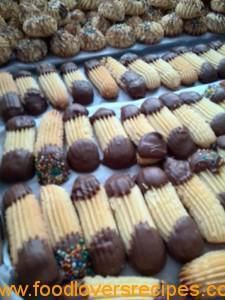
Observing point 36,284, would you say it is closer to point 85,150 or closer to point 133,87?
point 85,150

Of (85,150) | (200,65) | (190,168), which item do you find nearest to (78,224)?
(85,150)

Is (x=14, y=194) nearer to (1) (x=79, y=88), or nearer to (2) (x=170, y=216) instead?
(2) (x=170, y=216)

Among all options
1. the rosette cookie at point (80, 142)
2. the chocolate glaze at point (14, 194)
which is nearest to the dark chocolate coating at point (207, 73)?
the rosette cookie at point (80, 142)

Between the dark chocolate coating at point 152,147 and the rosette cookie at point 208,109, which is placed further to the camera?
the rosette cookie at point 208,109

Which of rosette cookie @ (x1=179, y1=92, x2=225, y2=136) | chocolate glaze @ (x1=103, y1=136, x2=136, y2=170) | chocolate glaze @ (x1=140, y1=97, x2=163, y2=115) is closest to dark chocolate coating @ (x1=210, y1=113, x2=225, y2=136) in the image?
rosette cookie @ (x1=179, y1=92, x2=225, y2=136)

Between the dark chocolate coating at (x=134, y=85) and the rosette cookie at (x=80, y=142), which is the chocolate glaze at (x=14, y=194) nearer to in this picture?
the rosette cookie at (x=80, y=142)

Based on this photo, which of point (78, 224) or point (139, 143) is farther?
point (139, 143)

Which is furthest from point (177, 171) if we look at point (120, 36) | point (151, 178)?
point (120, 36)
